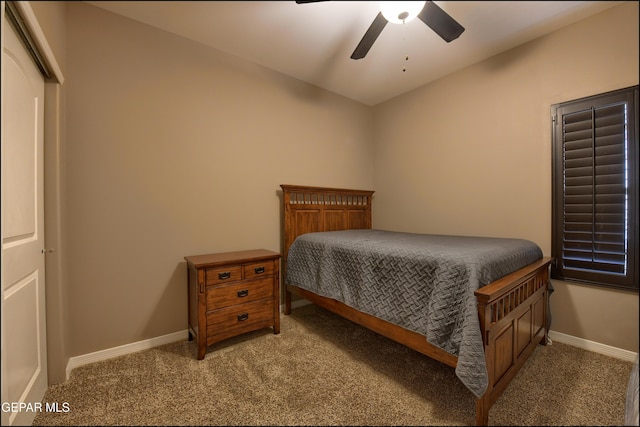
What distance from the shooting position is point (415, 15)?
152cm

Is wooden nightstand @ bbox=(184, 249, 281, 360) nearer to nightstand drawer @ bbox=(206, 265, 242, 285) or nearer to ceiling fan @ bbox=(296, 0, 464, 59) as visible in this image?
nightstand drawer @ bbox=(206, 265, 242, 285)

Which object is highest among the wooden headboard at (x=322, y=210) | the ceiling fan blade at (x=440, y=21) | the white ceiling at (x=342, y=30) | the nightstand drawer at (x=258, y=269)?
the white ceiling at (x=342, y=30)

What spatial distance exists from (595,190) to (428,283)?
1.46 metres

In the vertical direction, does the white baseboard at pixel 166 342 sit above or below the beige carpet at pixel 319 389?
above

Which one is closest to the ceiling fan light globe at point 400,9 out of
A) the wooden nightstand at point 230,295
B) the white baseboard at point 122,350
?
the wooden nightstand at point 230,295

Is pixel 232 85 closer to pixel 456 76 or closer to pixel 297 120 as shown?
pixel 297 120

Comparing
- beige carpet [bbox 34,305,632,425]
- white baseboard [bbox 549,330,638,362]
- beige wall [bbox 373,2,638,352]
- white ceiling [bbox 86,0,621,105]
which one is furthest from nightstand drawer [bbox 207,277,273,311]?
white baseboard [bbox 549,330,638,362]

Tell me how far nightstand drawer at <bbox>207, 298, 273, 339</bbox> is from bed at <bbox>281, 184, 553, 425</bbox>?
1.41ft

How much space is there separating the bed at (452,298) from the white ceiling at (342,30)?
5.57 ft

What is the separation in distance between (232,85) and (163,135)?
2.68 ft

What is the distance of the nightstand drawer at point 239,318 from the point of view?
1942mm

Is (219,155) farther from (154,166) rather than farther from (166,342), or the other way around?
(166,342)

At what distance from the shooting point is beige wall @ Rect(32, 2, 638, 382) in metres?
1.80

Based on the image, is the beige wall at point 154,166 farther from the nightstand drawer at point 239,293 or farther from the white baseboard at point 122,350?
the nightstand drawer at point 239,293
